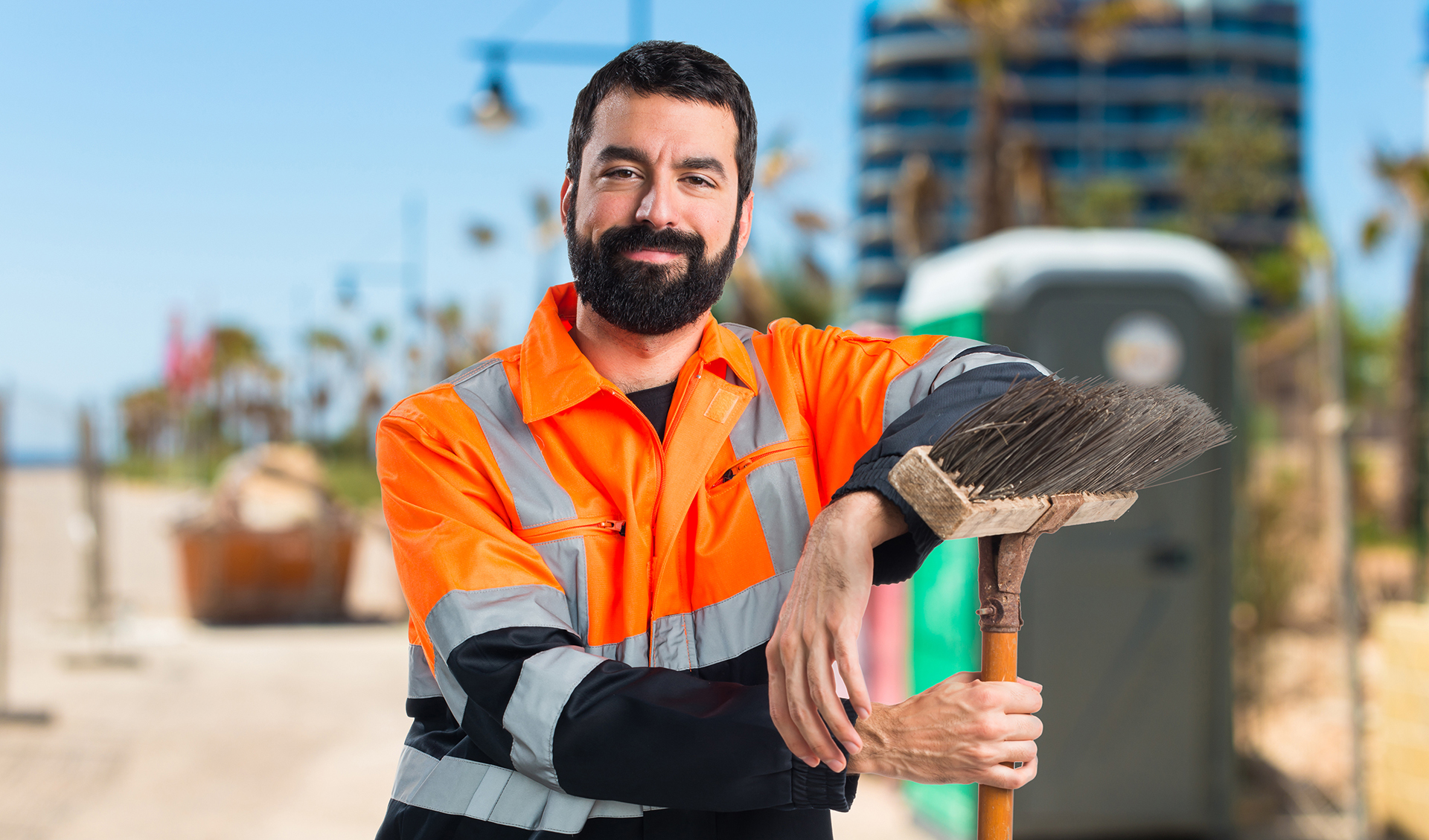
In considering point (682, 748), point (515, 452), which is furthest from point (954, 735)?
point (515, 452)

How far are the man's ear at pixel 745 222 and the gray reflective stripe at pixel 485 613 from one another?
62 centimetres

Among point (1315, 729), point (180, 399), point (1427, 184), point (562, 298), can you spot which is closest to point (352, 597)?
point (1315, 729)

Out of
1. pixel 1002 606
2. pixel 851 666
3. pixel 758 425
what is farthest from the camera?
pixel 758 425

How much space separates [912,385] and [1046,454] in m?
0.27

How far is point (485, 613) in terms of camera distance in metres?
1.56

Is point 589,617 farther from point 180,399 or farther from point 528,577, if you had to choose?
point 180,399

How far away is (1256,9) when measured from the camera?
3066 inches

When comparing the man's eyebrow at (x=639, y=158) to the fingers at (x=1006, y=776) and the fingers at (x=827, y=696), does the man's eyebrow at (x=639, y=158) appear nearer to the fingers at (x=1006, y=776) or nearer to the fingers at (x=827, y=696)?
the fingers at (x=827, y=696)

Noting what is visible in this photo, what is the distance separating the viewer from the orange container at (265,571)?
11.4 metres

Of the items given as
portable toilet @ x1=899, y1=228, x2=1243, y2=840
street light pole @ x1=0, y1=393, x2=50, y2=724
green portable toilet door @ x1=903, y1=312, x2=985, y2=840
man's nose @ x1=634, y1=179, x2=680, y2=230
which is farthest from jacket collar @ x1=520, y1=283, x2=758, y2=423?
street light pole @ x1=0, y1=393, x2=50, y2=724

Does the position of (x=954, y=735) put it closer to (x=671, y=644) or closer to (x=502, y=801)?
(x=671, y=644)

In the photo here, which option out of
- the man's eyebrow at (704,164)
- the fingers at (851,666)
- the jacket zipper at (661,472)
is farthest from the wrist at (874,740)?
the man's eyebrow at (704,164)

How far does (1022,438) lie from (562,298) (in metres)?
0.86

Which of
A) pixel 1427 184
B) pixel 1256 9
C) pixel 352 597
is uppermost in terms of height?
pixel 1256 9
